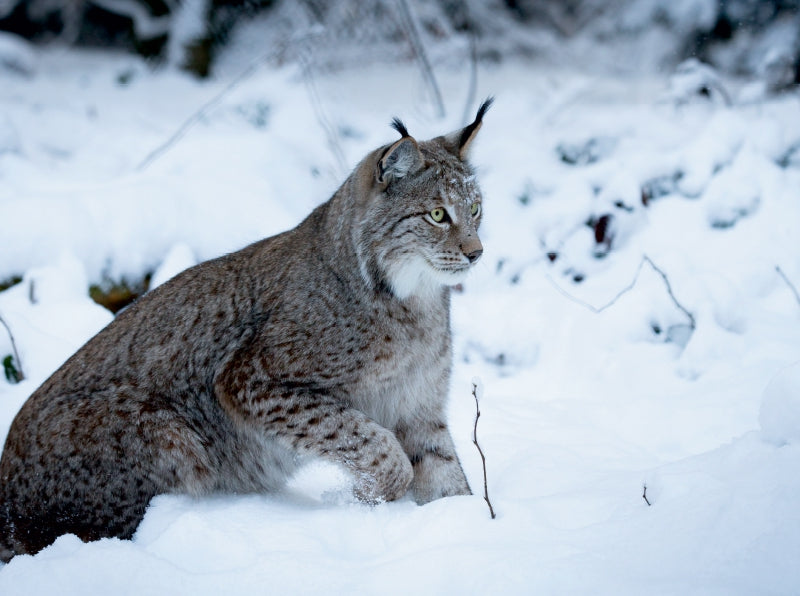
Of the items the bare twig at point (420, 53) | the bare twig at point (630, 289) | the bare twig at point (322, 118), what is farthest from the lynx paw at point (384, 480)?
the bare twig at point (420, 53)

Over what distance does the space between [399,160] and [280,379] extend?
0.93 m

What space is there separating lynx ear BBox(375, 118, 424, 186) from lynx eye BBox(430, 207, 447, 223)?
0.58 ft

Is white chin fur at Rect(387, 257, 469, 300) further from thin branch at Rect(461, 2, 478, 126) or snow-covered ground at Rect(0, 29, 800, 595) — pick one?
thin branch at Rect(461, 2, 478, 126)

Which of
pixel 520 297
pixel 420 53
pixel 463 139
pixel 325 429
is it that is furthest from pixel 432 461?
pixel 420 53

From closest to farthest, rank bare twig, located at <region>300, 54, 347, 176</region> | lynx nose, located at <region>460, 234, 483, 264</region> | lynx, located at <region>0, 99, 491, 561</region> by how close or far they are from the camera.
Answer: lynx, located at <region>0, 99, 491, 561</region> < lynx nose, located at <region>460, 234, 483, 264</region> < bare twig, located at <region>300, 54, 347, 176</region>

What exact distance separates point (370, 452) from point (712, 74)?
4718 mm

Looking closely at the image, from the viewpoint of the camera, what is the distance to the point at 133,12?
26.6 ft

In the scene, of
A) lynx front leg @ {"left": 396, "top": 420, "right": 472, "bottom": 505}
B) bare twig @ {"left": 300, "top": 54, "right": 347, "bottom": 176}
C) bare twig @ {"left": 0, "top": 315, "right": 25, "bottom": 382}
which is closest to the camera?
lynx front leg @ {"left": 396, "top": 420, "right": 472, "bottom": 505}

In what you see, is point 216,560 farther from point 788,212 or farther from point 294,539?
point 788,212

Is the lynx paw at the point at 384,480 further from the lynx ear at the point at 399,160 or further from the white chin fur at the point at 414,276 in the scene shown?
the lynx ear at the point at 399,160

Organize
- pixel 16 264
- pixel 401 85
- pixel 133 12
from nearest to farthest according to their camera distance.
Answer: pixel 16 264 → pixel 401 85 → pixel 133 12

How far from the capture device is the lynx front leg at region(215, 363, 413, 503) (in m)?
2.86

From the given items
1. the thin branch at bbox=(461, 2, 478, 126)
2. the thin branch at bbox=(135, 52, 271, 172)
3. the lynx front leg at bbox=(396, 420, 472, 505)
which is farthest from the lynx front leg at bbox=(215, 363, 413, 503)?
the thin branch at bbox=(461, 2, 478, 126)

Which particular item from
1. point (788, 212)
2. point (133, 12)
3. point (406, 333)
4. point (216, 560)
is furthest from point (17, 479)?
point (133, 12)
